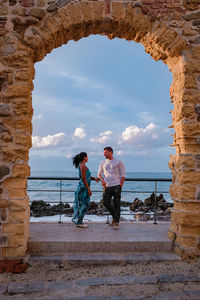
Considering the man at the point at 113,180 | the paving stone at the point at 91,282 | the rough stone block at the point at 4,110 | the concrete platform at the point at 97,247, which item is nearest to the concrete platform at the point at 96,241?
the concrete platform at the point at 97,247

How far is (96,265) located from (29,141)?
203cm

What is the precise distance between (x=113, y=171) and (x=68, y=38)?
2.44 metres

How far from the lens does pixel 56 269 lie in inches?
126

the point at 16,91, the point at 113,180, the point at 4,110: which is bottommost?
the point at 113,180

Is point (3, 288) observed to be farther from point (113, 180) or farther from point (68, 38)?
point (68, 38)

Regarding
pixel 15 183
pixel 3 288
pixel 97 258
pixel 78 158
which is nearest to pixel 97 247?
pixel 97 258

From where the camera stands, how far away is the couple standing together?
4.48 metres

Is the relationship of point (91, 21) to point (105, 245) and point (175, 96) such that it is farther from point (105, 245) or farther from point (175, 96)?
point (105, 245)

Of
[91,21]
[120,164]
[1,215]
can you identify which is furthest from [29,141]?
[91,21]

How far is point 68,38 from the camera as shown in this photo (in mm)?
3887

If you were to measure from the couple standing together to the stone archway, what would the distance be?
42.2 inches

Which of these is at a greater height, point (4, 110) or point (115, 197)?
point (4, 110)

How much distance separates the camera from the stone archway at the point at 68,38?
337cm

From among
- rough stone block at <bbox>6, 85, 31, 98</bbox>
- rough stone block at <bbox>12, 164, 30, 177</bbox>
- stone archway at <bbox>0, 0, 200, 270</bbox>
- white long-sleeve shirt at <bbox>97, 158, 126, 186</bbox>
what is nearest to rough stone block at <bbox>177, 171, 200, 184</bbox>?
stone archway at <bbox>0, 0, 200, 270</bbox>
